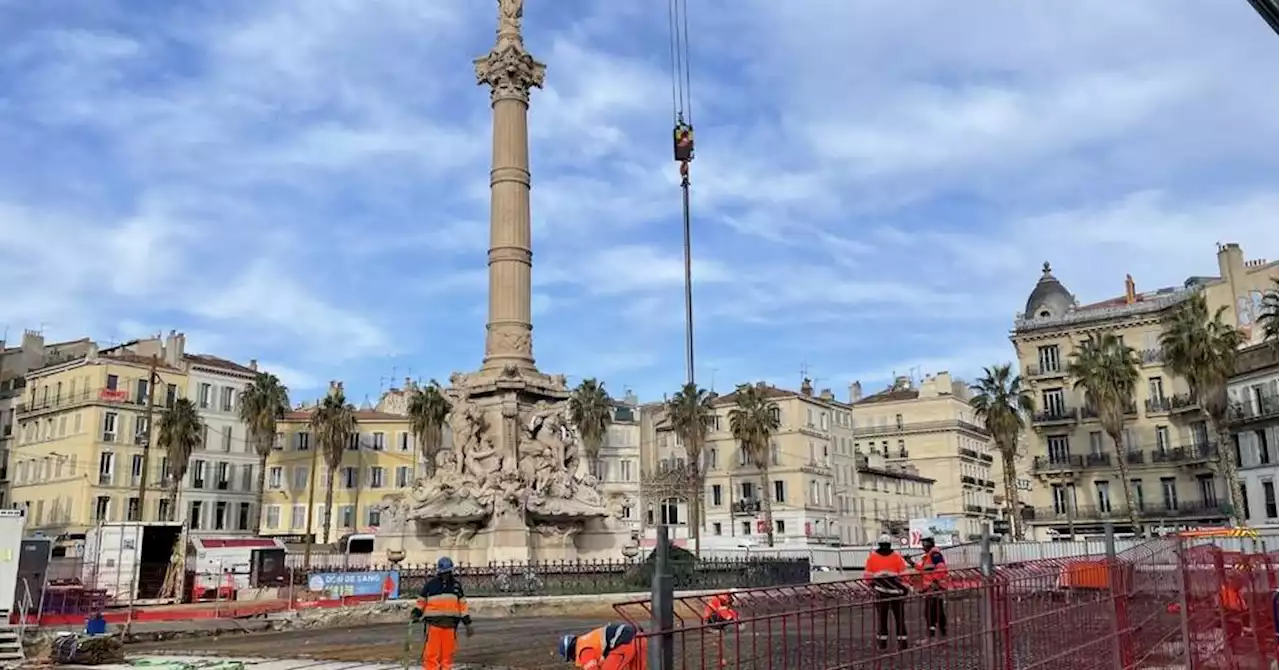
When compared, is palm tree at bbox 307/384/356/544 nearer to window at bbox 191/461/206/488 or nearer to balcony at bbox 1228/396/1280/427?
window at bbox 191/461/206/488

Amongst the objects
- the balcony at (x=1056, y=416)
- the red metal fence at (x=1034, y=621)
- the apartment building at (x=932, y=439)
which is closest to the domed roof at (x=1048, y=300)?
the balcony at (x=1056, y=416)

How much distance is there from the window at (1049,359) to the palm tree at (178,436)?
1903 inches

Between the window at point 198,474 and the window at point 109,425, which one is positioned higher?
the window at point 109,425

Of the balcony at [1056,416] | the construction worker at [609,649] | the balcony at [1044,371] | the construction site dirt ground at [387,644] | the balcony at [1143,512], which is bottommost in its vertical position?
the construction site dirt ground at [387,644]

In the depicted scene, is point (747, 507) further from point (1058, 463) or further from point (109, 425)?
point (109, 425)

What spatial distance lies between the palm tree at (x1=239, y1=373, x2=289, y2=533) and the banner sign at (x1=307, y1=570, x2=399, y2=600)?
34.1 metres

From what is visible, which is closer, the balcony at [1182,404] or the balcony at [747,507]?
the balcony at [1182,404]

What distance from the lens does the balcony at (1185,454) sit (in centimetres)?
5230

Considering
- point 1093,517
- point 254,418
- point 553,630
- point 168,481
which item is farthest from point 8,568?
point 1093,517

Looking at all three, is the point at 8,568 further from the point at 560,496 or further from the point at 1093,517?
the point at 1093,517

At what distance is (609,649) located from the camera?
7.55 meters

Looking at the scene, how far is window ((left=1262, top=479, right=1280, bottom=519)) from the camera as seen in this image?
48.3 meters

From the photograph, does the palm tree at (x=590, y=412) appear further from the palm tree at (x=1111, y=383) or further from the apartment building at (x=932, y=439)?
the palm tree at (x=1111, y=383)

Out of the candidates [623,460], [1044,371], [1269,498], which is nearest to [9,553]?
[1269,498]
